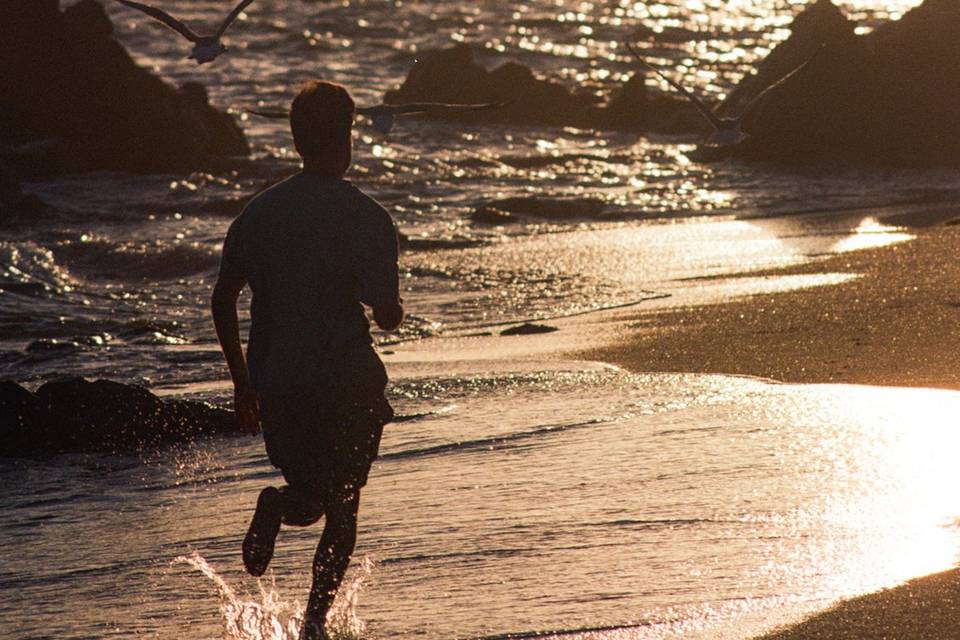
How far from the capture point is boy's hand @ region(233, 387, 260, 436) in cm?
517

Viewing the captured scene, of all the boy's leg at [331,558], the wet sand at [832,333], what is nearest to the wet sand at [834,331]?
the wet sand at [832,333]

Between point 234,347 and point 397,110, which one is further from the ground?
point 397,110

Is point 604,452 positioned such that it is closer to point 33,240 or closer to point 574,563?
point 574,563

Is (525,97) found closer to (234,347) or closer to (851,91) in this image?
(851,91)

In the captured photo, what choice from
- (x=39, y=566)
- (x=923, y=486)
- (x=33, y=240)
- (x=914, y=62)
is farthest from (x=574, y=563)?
(x=914, y=62)

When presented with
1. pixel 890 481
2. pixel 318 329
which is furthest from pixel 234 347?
pixel 890 481

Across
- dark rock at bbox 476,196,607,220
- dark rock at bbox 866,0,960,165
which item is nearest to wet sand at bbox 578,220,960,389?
dark rock at bbox 476,196,607,220

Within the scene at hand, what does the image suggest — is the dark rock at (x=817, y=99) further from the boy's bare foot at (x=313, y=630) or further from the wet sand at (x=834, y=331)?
the boy's bare foot at (x=313, y=630)

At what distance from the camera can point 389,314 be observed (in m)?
5.09

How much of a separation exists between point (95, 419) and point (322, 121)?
154 inches

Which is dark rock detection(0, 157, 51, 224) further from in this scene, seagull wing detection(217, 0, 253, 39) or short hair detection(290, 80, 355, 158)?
short hair detection(290, 80, 355, 158)

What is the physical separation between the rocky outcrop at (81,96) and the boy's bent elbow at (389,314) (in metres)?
20.8

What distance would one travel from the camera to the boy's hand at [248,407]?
5.17 meters

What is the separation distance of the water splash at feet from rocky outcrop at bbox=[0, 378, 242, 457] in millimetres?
2889
